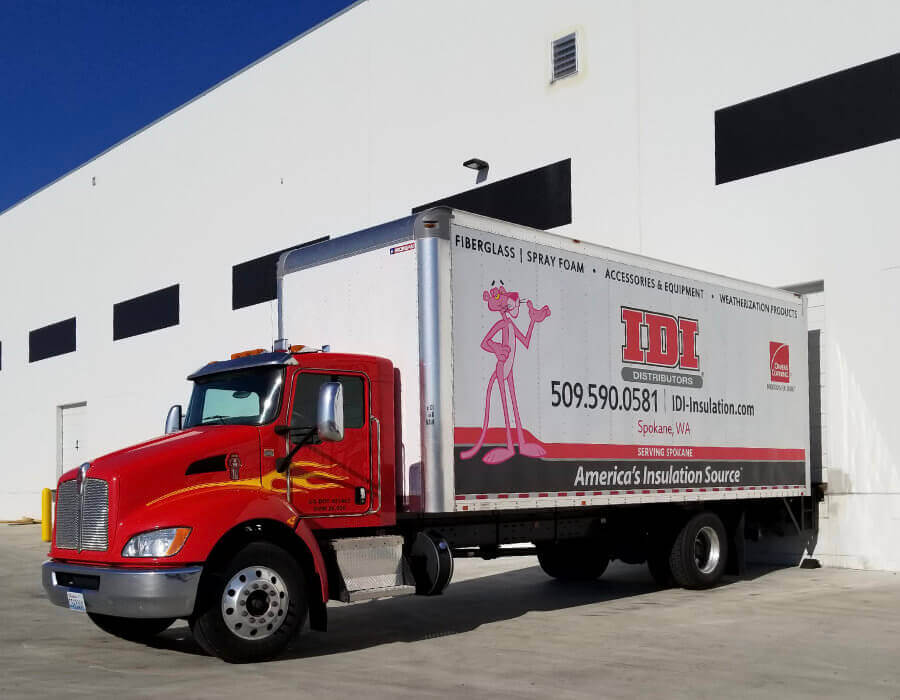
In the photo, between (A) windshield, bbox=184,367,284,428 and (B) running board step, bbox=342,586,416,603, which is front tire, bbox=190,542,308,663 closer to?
(B) running board step, bbox=342,586,416,603

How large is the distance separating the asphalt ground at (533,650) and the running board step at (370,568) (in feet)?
1.69

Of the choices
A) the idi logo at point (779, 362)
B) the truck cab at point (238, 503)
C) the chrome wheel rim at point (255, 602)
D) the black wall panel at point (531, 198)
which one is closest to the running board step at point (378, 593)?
the truck cab at point (238, 503)

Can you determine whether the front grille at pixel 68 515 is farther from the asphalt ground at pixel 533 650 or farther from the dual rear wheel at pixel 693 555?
the dual rear wheel at pixel 693 555

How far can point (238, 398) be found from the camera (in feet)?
31.6

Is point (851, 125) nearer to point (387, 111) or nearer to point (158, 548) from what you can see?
point (387, 111)

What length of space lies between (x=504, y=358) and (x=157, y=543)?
382 cm

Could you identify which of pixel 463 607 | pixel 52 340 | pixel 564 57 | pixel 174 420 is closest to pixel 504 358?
pixel 174 420

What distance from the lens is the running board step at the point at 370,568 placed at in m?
9.32

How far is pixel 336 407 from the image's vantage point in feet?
29.1

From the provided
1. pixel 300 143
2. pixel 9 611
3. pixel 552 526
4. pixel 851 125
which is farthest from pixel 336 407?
pixel 300 143

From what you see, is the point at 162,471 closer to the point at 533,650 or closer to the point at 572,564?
the point at 533,650

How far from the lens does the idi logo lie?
14.5 m

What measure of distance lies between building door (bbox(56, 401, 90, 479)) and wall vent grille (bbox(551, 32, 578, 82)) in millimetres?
20672

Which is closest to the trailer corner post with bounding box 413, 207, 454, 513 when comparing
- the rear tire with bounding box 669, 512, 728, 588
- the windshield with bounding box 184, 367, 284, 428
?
the windshield with bounding box 184, 367, 284, 428
